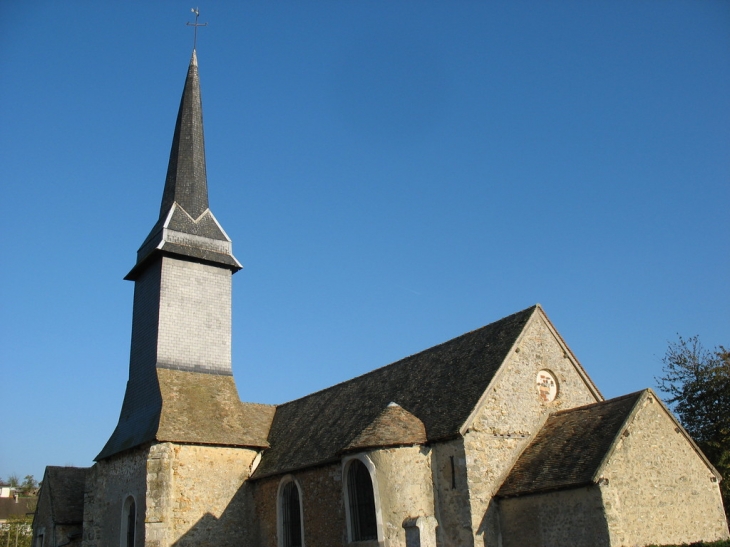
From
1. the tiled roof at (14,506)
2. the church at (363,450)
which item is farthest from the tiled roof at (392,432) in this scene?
the tiled roof at (14,506)

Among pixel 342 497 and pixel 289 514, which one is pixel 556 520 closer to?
pixel 342 497

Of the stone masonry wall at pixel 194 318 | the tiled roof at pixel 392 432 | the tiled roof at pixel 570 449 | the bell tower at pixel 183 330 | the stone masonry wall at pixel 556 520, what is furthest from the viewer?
the stone masonry wall at pixel 194 318

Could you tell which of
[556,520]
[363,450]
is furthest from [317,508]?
[556,520]

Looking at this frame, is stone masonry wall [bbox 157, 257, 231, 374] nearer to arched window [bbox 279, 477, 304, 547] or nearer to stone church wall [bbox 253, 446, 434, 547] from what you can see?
stone church wall [bbox 253, 446, 434, 547]

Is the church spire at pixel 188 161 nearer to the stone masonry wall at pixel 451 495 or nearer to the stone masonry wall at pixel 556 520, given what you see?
the stone masonry wall at pixel 451 495

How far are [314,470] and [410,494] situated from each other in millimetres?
4248

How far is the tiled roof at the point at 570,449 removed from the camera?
15.0m

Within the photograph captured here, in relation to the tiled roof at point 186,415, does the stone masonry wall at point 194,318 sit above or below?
above

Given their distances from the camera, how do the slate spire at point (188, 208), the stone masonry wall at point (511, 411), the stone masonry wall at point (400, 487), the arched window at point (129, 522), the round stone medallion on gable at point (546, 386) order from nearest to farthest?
the stone masonry wall at point (511, 411), the stone masonry wall at point (400, 487), the round stone medallion on gable at point (546, 386), the arched window at point (129, 522), the slate spire at point (188, 208)

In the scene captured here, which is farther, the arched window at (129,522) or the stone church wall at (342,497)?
the arched window at (129,522)

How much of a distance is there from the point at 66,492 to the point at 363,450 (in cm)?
1650

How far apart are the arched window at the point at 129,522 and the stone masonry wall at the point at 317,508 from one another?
166 inches

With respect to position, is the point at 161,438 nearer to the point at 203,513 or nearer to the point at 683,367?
the point at 203,513

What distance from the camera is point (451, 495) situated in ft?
54.1
